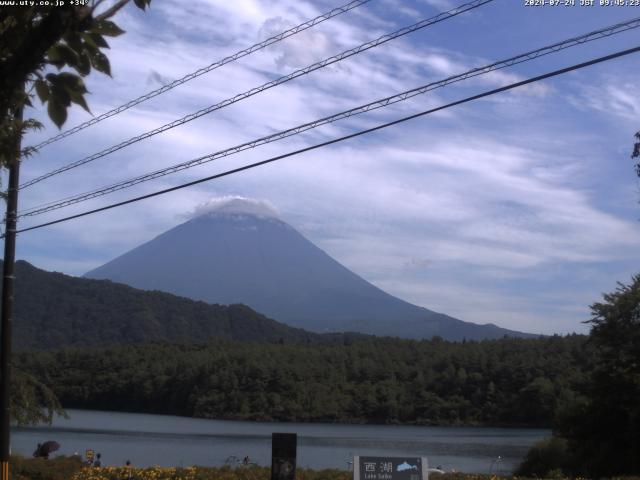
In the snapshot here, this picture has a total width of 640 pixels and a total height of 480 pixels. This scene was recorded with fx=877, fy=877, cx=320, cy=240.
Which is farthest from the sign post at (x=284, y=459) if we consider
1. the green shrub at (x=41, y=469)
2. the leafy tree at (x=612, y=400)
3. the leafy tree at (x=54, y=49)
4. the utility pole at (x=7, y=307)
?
the leafy tree at (x=612, y=400)

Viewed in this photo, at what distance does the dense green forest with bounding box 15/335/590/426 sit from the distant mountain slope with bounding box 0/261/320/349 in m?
41.0

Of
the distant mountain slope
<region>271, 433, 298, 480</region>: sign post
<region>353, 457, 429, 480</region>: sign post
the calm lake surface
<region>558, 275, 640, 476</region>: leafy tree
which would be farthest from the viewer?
the distant mountain slope

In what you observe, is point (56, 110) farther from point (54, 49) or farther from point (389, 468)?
point (389, 468)

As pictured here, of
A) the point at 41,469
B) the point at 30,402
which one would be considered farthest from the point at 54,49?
the point at 41,469

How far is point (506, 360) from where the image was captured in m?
82.5

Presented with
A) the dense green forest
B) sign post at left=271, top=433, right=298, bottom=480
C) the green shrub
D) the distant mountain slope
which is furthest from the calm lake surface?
the distant mountain slope

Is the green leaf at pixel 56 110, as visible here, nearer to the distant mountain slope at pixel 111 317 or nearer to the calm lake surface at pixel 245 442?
the calm lake surface at pixel 245 442

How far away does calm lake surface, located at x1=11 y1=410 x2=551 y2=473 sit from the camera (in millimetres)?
41344

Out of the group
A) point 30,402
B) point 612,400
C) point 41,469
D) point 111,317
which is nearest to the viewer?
point 30,402

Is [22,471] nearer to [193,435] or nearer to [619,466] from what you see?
[619,466]

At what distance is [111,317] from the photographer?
146 meters

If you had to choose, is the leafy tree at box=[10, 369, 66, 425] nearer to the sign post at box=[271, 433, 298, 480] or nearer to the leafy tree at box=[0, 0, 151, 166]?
the sign post at box=[271, 433, 298, 480]

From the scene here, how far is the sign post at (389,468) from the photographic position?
42.1 feet

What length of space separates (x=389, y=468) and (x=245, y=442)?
4451cm
